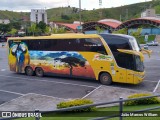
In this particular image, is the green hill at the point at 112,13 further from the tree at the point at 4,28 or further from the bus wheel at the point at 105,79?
the bus wheel at the point at 105,79

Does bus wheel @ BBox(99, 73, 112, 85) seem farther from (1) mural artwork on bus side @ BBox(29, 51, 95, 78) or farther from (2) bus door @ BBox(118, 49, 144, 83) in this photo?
(2) bus door @ BBox(118, 49, 144, 83)

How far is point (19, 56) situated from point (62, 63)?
181 inches

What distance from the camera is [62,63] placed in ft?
71.8

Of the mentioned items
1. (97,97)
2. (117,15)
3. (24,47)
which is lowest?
(97,97)

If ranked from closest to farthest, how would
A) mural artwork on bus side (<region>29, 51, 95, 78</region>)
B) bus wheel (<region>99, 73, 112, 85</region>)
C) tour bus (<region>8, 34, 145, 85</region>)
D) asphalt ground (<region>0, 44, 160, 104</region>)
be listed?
asphalt ground (<region>0, 44, 160, 104</region>) → tour bus (<region>8, 34, 145, 85</region>) → bus wheel (<region>99, 73, 112, 85</region>) → mural artwork on bus side (<region>29, 51, 95, 78</region>)

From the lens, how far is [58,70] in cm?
2228

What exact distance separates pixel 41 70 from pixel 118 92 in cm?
810

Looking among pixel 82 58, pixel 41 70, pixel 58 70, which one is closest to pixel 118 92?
pixel 82 58

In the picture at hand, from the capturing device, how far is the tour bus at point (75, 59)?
19047mm

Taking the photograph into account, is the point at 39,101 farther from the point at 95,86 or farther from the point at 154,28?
the point at 154,28

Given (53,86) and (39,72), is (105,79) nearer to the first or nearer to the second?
(53,86)

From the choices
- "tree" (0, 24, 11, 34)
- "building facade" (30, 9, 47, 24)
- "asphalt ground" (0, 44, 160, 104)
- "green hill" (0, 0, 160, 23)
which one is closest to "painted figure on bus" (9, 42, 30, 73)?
"asphalt ground" (0, 44, 160, 104)

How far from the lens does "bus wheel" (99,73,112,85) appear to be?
19.9 m

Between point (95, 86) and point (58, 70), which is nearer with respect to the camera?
point (95, 86)
